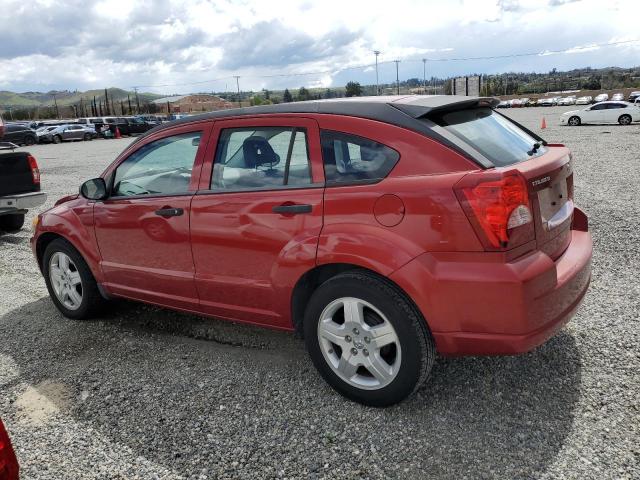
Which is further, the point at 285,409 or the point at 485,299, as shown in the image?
the point at 285,409

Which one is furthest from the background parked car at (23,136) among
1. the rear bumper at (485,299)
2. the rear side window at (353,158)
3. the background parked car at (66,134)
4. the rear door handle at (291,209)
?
the rear bumper at (485,299)

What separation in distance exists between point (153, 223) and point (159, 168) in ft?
1.49

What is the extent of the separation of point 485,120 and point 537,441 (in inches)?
72.9

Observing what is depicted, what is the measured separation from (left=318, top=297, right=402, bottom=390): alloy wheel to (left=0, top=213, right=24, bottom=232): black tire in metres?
7.51

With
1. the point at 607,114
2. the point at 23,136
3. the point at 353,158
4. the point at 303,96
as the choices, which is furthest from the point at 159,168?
the point at 23,136

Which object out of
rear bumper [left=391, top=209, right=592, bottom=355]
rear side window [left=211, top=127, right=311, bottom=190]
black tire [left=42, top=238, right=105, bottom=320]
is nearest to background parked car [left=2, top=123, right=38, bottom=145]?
black tire [left=42, top=238, right=105, bottom=320]

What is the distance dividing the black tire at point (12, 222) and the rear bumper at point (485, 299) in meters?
8.01

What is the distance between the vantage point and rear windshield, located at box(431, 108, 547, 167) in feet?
9.80

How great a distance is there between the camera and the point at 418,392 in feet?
10.9

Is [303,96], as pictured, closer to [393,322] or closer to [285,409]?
[285,409]

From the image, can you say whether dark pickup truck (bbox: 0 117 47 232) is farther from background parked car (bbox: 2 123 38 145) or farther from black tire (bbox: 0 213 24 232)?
background parked car (bbox: 2 123 38 145)

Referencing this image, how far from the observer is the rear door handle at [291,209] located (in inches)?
125

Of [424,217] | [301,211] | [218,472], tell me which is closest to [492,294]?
[424,217]

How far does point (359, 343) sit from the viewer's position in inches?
122
